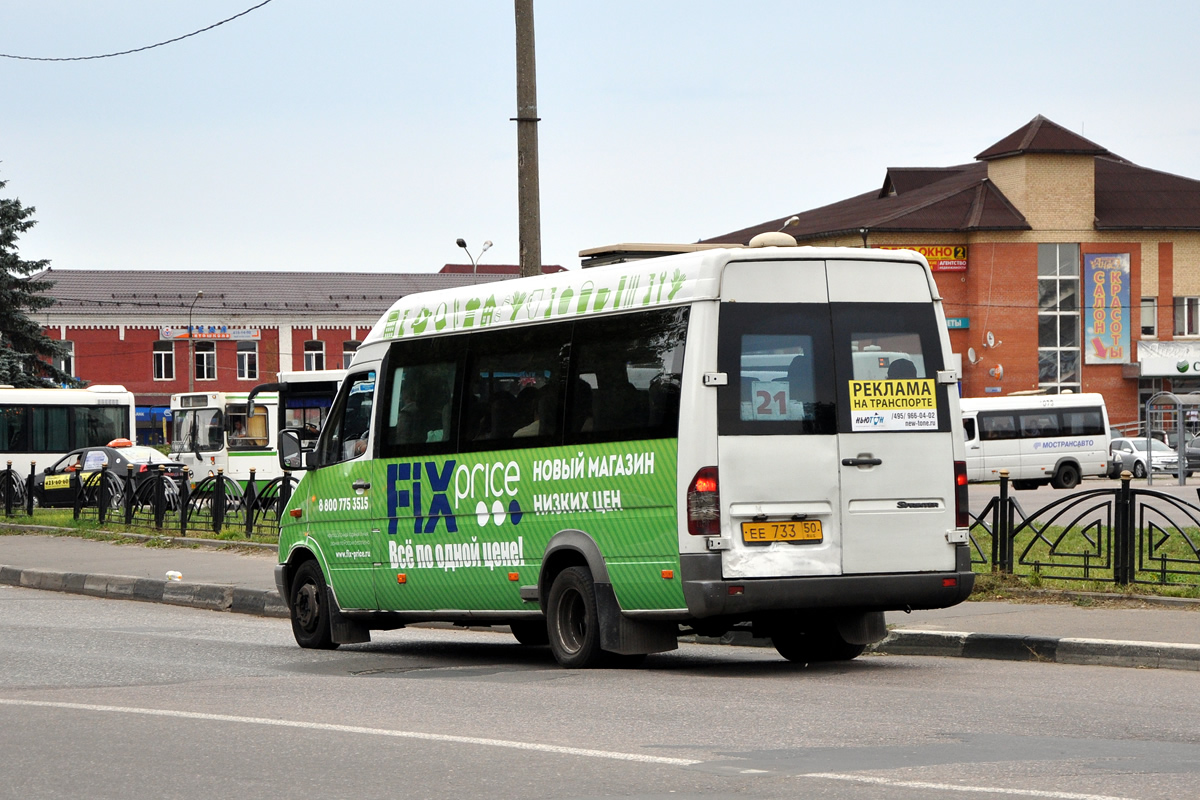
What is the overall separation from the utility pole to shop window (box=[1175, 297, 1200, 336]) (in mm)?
58577

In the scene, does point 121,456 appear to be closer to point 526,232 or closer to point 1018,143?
point 526,232

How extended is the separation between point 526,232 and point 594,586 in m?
6.19

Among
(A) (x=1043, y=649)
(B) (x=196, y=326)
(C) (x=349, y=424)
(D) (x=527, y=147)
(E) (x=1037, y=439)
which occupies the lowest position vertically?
(A) (x=1043, y=649)

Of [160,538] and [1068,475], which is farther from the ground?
[160,538]

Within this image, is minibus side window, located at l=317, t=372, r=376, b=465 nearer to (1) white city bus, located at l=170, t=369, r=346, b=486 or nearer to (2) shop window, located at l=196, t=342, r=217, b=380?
(1) white city bus, located at l=170, t=369, r=346, b=486

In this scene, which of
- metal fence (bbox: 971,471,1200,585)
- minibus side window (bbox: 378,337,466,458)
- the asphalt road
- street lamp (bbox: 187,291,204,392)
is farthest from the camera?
street lamp (bbox: 187,291,204,392)

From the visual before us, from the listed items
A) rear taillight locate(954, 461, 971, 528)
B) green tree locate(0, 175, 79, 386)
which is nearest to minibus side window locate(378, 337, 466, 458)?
rear taillight locate(954, 461, 971, 528)

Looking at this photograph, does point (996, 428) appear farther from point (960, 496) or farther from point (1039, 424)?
point (960, 496)

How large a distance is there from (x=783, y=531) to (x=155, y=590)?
1081cm

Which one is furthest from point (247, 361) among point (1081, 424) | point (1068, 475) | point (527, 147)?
point (527, 147)

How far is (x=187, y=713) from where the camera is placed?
856 centimetres

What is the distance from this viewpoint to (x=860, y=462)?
10.2 metres

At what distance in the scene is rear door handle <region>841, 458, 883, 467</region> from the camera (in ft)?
33.3

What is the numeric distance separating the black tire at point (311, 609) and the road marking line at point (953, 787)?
737 cm
